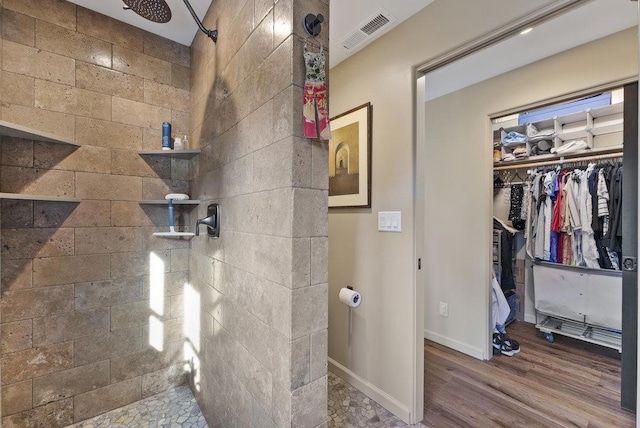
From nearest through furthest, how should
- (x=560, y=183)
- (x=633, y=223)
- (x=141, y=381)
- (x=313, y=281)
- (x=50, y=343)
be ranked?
(x=313, y=281) → (x=50, y=343) → (x=633, y=223) → (x=141, y=381) → (x=560, y=183)

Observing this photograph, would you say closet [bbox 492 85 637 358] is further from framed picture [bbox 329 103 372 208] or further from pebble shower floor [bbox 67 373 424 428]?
pebble shower floor [bbox 67 373 424 428]

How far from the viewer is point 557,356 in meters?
2.51

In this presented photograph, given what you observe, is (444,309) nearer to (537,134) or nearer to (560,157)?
(560,157)

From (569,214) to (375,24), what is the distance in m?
2.58

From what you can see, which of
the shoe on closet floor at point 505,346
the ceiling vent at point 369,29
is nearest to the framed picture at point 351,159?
the ceiling vent at point 369,29

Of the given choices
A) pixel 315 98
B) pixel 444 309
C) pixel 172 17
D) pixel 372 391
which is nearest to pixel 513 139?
pixel 444 309

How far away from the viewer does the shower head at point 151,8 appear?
130 centimetres

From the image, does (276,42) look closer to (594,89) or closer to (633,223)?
(594,89)

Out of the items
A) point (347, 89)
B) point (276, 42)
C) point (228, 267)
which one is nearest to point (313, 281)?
point (228, 267)

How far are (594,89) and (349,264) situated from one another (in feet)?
6.97

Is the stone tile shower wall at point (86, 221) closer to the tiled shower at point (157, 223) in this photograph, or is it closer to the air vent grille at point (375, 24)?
the tiled shower at point (157, 223)

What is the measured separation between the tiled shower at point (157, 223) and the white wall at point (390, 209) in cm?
88

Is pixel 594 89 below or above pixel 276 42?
above

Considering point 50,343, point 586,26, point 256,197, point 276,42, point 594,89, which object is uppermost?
point 586,26
